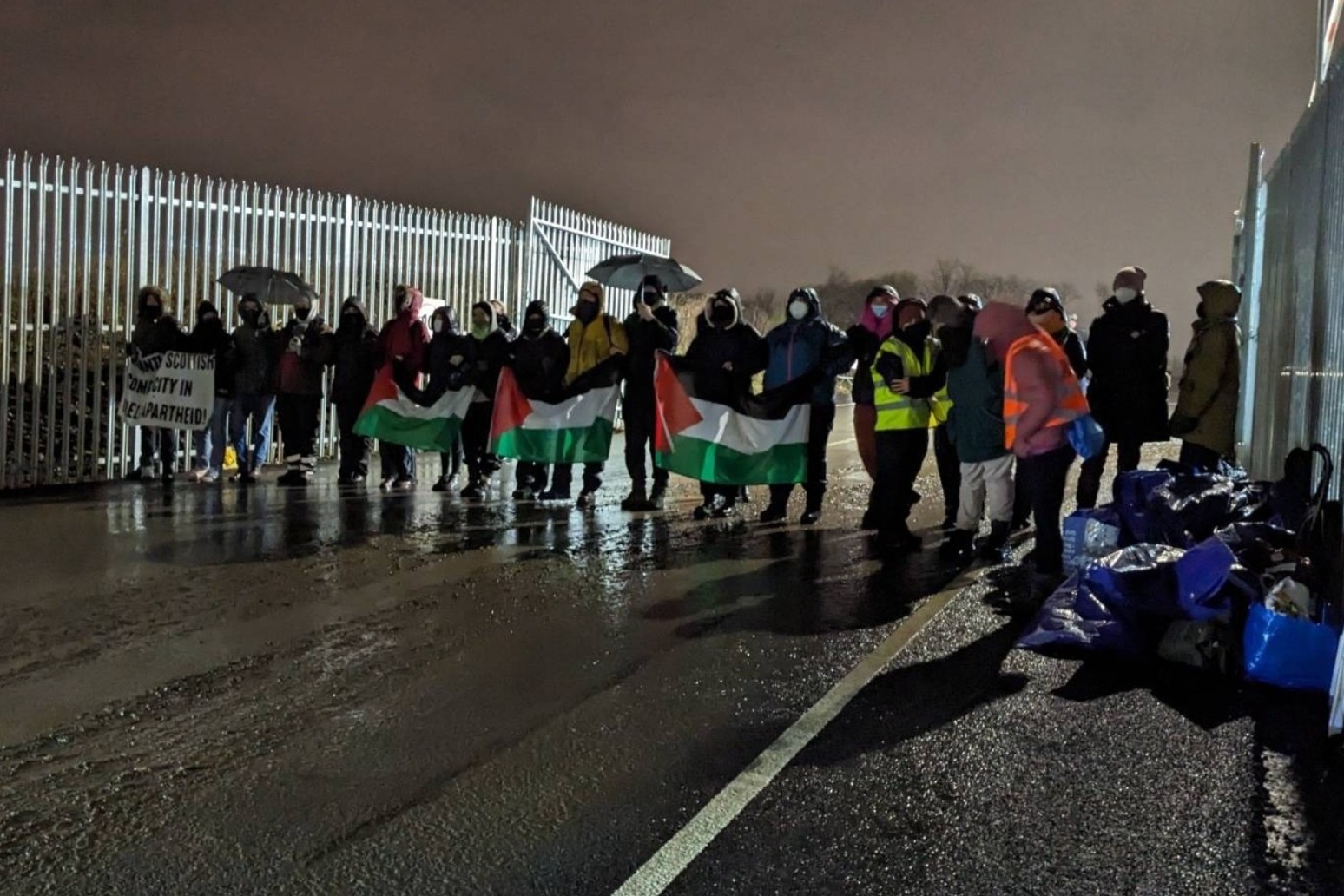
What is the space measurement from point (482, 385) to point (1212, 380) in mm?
7016

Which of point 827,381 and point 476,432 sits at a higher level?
point 827,381

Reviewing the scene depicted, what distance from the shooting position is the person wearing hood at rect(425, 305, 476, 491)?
14.0 metres

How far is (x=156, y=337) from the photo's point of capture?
1422 cm

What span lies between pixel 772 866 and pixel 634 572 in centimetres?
515

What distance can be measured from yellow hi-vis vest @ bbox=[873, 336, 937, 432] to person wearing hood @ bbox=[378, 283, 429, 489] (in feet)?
18.4

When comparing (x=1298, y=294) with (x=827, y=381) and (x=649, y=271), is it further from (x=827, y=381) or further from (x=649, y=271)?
(x=649, y=271)

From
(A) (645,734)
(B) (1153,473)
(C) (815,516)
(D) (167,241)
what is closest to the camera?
(A) (645,734)

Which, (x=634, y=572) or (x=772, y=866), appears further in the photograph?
(x=634, y=572)

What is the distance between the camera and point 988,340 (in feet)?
31.0

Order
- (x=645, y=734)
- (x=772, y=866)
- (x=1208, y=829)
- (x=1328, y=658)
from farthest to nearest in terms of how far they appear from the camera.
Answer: (x=1328, y=658) < (x=645, y=734) < (x=1208, y=829) < (x=772, y=866)

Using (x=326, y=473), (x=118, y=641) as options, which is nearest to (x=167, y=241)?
(x=326, y=473)

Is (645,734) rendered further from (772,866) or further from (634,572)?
(634,572)

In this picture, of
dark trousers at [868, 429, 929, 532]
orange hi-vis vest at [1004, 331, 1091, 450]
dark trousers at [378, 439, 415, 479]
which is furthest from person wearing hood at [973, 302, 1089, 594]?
dark trousers at [378, 439, 415, 479]

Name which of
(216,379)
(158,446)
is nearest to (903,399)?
(216,379)
